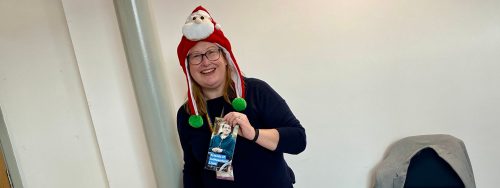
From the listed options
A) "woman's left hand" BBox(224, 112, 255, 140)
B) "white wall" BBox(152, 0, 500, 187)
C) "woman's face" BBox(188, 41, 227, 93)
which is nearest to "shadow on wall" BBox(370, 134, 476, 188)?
"white wall" BBox(152, 0, 500, 187)

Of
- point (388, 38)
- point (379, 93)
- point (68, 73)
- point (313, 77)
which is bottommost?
point (379, 93)

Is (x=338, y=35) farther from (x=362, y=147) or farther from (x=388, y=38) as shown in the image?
(x=362, y=147)

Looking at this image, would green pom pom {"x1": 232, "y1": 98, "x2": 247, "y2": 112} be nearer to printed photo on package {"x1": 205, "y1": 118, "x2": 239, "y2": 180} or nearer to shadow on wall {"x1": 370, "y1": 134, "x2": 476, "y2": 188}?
printed photo on package {"x1": 205, "y1": 118, "x2": 239, "y2": 180}

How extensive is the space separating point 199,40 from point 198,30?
40 mm

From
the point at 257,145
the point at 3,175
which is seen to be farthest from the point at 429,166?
the point at 3,175

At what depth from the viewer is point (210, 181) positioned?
1451 mm

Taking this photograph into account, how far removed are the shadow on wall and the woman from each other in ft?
2.16

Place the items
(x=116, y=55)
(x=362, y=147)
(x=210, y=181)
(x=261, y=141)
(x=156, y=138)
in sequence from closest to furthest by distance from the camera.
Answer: (x=261, y=141) < (x=210, y=181) < (x=156, y=138) < (x=116, y=55) < (x=362, y=147)

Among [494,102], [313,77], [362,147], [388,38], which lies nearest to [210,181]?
[313,77]

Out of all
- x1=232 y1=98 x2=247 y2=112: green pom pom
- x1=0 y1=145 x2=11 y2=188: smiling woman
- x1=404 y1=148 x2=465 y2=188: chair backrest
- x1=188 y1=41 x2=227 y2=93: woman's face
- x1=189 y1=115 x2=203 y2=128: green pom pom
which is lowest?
x1=404 y1=148 x2=465 y2=188: chair backrest

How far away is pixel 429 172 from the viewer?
184 cm

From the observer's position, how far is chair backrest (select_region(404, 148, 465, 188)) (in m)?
1.80

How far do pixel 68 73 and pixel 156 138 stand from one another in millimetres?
676

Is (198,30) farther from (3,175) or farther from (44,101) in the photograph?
(3,175)
